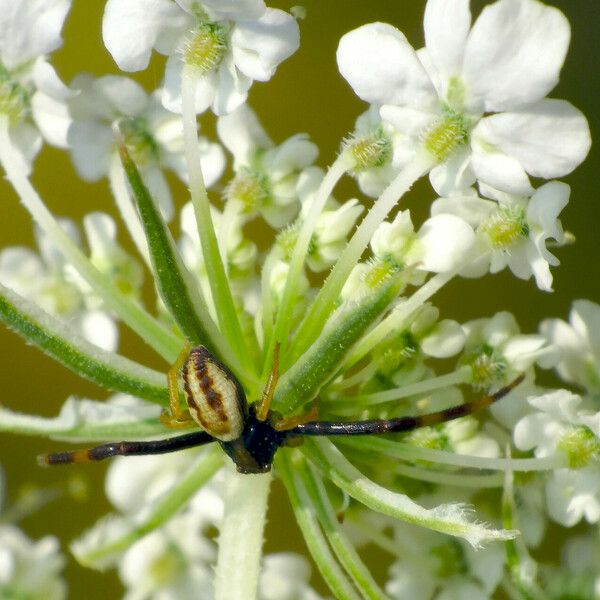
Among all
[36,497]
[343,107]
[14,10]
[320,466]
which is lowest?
[320,466]

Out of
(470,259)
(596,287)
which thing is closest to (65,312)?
(470,259)

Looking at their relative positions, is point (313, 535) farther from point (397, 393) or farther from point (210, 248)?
point (210, 248)

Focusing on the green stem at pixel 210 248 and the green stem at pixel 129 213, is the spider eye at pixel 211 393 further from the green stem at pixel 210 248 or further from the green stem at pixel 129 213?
the green stem at pixel 129 213

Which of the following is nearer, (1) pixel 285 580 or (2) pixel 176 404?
(2) pixel 176 404

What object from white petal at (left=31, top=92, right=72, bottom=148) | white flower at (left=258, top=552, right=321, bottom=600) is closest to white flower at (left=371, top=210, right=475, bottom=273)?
white petal at (left=31, top=92, right=72, bottom=148)

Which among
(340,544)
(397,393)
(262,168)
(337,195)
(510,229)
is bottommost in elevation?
(340,544)

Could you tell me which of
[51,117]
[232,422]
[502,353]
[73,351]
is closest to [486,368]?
[502,353]

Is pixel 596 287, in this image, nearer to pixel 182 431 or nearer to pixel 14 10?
pixel 182 431

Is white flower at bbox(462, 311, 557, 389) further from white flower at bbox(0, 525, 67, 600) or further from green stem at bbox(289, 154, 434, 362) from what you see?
white flower at bbox(0, 525, 67, 600)
